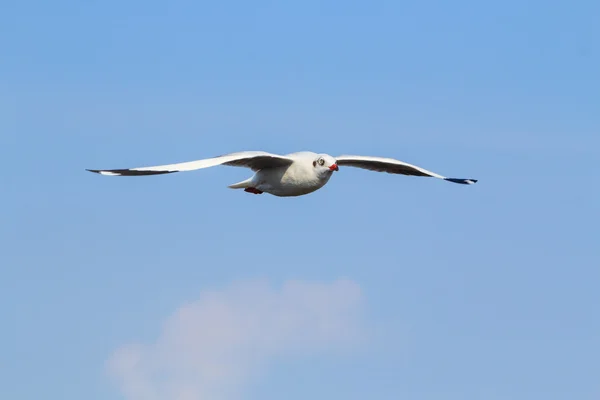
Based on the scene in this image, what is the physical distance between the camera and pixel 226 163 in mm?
37344

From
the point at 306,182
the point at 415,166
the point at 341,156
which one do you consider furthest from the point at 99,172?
the point at 415,166

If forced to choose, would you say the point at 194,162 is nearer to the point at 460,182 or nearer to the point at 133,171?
the point at 133,171

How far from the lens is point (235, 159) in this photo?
36.6 metres

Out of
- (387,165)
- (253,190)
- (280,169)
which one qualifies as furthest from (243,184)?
(387,165)

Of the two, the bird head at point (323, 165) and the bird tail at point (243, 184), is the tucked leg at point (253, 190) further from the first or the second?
the bird head at point (323, 165)

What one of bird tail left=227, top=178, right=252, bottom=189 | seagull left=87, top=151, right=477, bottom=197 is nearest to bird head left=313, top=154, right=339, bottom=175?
seagull left=87, top=151, right=477, bottom=197

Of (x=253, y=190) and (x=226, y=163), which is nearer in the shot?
(x=226, y=163)

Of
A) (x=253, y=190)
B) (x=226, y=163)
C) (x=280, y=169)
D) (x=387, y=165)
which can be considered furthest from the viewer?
(x=387, y=165)

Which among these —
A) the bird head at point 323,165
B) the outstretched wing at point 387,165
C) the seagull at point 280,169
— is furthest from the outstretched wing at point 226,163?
the outstretched wing at point 387,165

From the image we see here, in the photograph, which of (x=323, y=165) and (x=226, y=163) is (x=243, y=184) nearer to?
(x=226, y=163)

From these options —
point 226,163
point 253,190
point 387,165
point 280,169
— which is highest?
point 226,163

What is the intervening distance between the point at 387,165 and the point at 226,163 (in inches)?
318

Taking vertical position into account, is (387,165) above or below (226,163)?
below

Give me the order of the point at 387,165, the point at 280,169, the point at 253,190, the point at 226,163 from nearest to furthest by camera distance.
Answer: the point at 226,163, the point at 280,169, the point at 253,190, the point at 387,165
